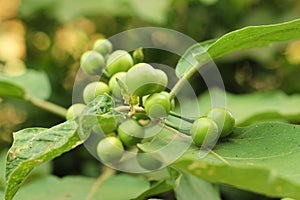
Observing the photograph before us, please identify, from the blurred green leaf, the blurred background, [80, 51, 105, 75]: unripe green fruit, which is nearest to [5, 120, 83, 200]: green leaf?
[80, 51, 105, 75]: unripe green fruit

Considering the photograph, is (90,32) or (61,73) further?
(90,32)

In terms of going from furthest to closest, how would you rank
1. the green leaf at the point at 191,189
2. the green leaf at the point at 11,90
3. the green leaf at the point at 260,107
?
1. the green leaf at the point at 260,107
2. the green leaf at the point at 11,90
3. the green leaf at the point at 191,189

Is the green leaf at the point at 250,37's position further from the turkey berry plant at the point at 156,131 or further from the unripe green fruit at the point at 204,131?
the unripe green fruit at the point at 204,131

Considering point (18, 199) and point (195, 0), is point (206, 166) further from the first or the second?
point (195, 0)

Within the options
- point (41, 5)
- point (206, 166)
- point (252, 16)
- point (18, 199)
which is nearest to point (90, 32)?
point (41, 5)

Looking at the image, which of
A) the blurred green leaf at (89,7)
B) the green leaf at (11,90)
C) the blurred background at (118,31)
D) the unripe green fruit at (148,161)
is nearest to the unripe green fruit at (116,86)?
the unripe green fruit at (148,161)

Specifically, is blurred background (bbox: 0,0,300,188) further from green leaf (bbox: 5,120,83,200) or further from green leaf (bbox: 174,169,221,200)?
green leaf (bbox: 5,120,83,200)
